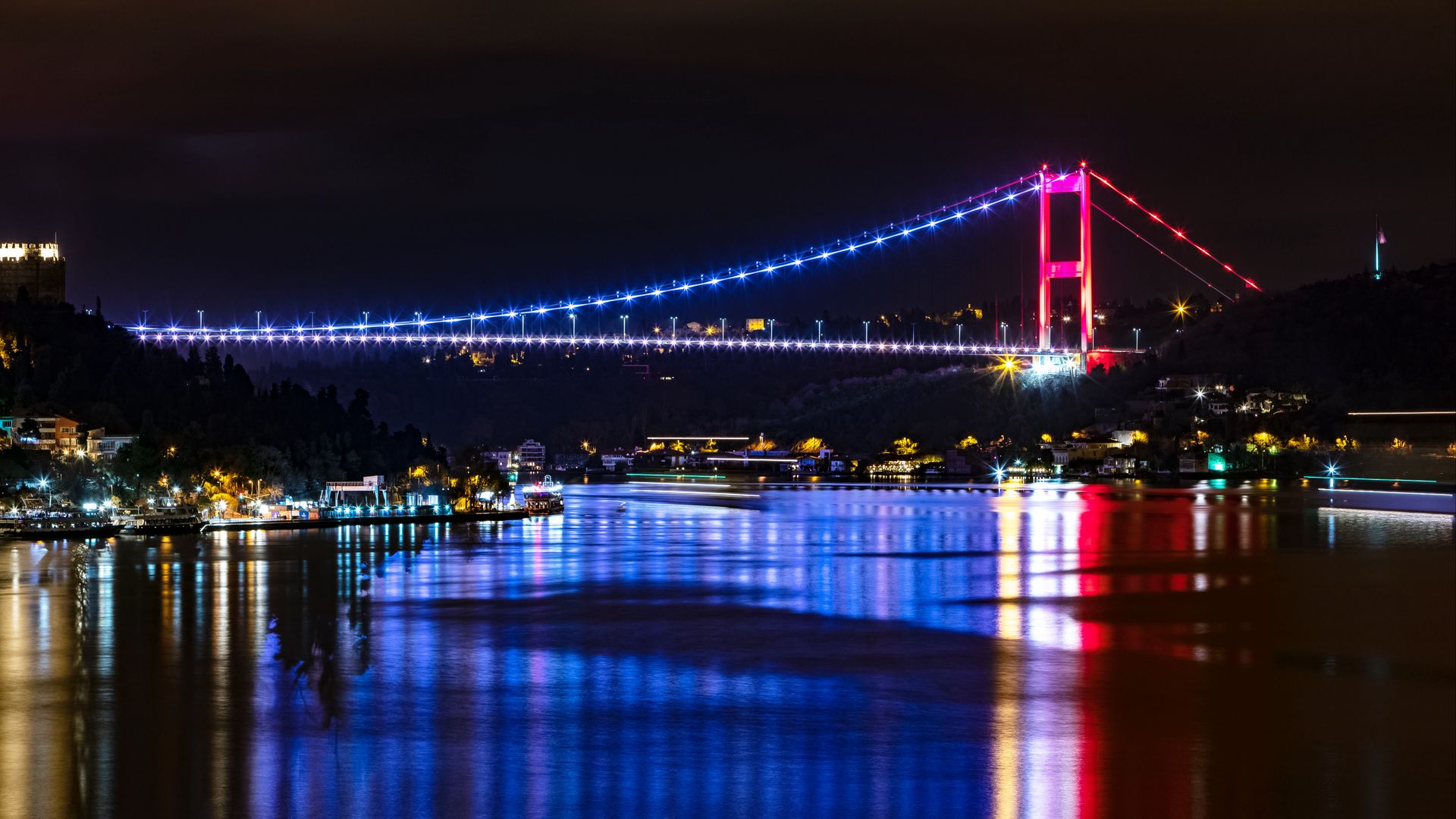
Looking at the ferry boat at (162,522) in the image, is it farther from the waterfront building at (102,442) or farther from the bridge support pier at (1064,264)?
the bridge support pier at (1064,264)

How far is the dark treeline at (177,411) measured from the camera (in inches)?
1035

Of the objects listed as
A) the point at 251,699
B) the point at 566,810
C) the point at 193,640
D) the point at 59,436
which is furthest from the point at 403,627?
the point at 59,436

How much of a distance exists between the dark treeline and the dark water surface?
10.1 m

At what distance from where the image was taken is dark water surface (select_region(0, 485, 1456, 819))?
234 inches

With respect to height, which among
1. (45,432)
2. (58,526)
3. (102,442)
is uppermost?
(45,432)

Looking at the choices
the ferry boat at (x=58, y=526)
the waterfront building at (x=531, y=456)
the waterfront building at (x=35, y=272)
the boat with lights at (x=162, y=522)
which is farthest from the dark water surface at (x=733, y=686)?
the waterfront building at (x=531, y=456)

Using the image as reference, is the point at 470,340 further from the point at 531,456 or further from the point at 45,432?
the point at 531,456

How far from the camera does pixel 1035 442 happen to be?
156 ft

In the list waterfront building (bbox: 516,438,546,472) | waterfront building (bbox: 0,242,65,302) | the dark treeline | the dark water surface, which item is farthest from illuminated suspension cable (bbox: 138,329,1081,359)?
waterfront building (bbox: 516,438,546,472)

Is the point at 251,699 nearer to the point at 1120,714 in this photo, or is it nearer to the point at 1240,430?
the point at 1120,714

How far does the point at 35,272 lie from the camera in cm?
3897

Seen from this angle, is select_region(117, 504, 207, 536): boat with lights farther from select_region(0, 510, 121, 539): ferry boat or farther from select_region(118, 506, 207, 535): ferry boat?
select_region(0, 510, 121, 539): ferry boat

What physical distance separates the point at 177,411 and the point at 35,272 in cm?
1163

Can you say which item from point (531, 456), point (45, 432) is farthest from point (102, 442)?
point (531, 456)
